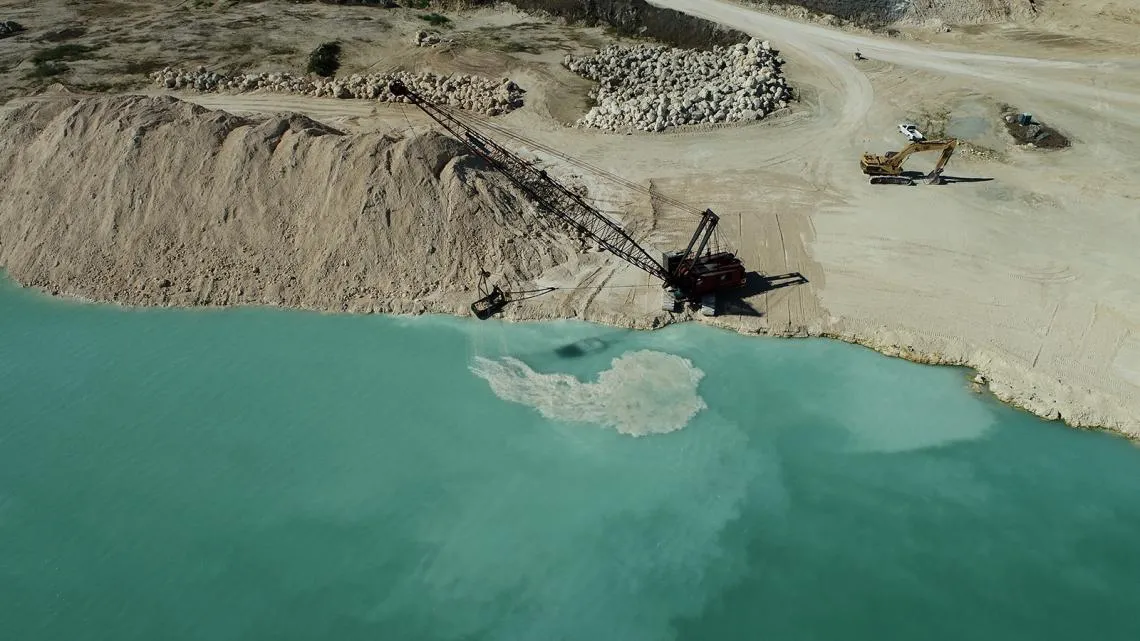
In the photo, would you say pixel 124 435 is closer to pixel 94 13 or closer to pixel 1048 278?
pixel 1048 278

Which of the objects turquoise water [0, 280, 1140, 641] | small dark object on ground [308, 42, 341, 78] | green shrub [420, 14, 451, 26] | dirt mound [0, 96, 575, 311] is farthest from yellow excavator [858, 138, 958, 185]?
small dark object on ground [308, 42, 341, 78]

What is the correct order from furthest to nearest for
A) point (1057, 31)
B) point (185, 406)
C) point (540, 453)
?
point (1057, 31) < point (185, 406) < point (540, 453)

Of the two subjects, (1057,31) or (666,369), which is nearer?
(666,369)

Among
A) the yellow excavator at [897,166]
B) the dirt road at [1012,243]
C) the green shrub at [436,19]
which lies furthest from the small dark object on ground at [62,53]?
the yellow excavator at [897,166]

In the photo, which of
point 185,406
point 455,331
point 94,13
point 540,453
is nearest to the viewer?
point 540,453

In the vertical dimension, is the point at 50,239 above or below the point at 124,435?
above

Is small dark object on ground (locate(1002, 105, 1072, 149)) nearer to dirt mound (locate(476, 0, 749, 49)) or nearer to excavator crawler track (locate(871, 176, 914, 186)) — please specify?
excavator crawler track (locate(871, 176, 914, 186))

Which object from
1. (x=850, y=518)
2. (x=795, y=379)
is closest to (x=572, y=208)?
(x=795, y=379)
